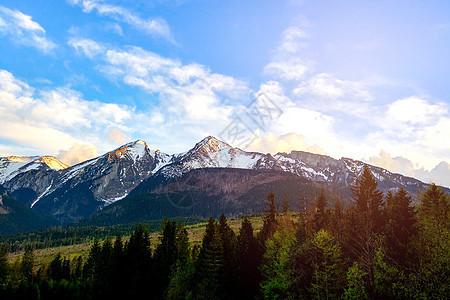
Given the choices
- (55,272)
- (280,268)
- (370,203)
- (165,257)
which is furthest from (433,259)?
(55,272)

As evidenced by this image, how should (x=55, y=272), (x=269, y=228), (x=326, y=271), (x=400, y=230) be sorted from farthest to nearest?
(x=55, y=272)
(x=269, y=228)
(x=326, y=271)
(x=400, y=230)

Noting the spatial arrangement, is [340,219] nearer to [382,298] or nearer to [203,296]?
[382,298]

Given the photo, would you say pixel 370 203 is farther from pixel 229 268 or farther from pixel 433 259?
pixel 229 268

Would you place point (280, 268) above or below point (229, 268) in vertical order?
above

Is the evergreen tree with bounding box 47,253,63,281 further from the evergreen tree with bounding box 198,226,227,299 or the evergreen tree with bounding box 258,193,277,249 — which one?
the evergreen tree with bounding box 258,193,277,249

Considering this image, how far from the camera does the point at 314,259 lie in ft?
142

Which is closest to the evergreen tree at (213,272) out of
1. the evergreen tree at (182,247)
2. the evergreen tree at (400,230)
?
the evergreen tree at (182,247)

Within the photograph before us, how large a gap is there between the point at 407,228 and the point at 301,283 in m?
17.8

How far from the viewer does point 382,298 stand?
111 ft

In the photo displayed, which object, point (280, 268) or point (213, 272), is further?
point (213, 272)

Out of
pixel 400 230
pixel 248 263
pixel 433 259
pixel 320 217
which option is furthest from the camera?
pixel 248 263

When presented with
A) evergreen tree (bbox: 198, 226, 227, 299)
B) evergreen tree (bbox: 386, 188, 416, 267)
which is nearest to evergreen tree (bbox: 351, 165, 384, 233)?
evergreen tree (bbox: 386, 188, 416, 267)

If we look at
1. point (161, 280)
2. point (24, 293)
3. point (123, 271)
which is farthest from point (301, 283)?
point (24, 293)

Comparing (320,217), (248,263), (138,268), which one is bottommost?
(138,268)
